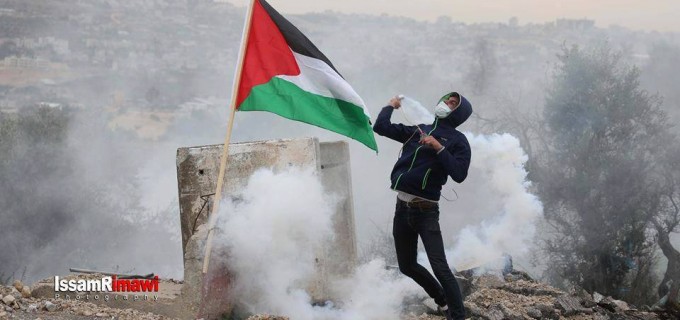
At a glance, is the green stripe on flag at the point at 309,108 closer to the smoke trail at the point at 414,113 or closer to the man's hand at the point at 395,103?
the smoke trail at the point at 414,113

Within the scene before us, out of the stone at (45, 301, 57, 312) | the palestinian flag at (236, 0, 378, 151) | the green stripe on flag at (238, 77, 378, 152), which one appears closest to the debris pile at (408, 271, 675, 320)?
the green stripe on flag at (238, 77, 378, 152)

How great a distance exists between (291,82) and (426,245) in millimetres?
1783

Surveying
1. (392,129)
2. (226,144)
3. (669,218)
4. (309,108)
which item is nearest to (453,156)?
(392,129)

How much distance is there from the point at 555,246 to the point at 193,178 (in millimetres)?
10976

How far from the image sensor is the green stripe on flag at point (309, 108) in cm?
632

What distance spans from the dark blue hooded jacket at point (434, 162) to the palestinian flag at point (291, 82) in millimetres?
739

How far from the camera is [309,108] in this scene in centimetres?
655

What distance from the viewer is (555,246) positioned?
16.3 metres

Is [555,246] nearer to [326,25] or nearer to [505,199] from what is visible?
[505,199]

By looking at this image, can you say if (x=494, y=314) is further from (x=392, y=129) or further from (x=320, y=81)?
(x=320, y=81)

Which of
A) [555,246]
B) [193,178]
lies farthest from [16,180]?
[193,178]

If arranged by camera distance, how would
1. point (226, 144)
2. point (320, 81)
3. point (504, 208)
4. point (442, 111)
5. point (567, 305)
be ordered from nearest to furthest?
point (442, 111)
point (226, 144)
point (320, 81)
point (567, 305)
point (504, 208)

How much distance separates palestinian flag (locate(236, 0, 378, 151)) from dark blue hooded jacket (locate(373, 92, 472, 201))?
0.74 meters

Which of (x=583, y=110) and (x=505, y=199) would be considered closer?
(x=505, y=199)
